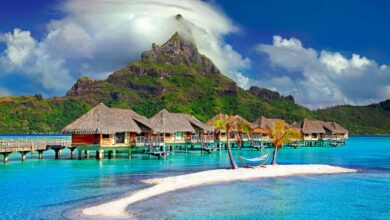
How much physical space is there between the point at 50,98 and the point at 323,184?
171 meters

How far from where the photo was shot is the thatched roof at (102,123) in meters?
43.8

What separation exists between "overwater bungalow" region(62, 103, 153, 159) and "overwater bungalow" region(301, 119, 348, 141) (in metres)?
52.2

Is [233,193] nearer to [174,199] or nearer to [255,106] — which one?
[174,199]

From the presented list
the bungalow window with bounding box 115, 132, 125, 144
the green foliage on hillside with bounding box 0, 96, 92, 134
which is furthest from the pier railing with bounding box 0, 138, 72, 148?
the green foliage on hillside with bounding box 0, 96, 92, 134

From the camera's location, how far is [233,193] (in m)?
25.1

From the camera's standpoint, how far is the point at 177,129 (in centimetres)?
5853

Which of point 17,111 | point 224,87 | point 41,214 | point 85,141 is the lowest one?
point 41,214

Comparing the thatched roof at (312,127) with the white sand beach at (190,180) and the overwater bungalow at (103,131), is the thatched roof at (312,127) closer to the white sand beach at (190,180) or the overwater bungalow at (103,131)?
the overwater bungalow at (103,131)

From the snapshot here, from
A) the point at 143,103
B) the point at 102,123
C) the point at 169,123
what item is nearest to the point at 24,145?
the point at 102,123

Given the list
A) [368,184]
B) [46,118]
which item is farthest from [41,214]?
[46,118]

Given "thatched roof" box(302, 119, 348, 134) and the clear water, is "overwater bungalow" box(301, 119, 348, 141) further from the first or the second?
the clear water

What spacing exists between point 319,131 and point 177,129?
46144mm

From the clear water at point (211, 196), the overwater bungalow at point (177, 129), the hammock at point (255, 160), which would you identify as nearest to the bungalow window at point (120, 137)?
the overwater bungalow at point (177, 129)

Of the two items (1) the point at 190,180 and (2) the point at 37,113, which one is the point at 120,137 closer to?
(1) the point at 190,180
